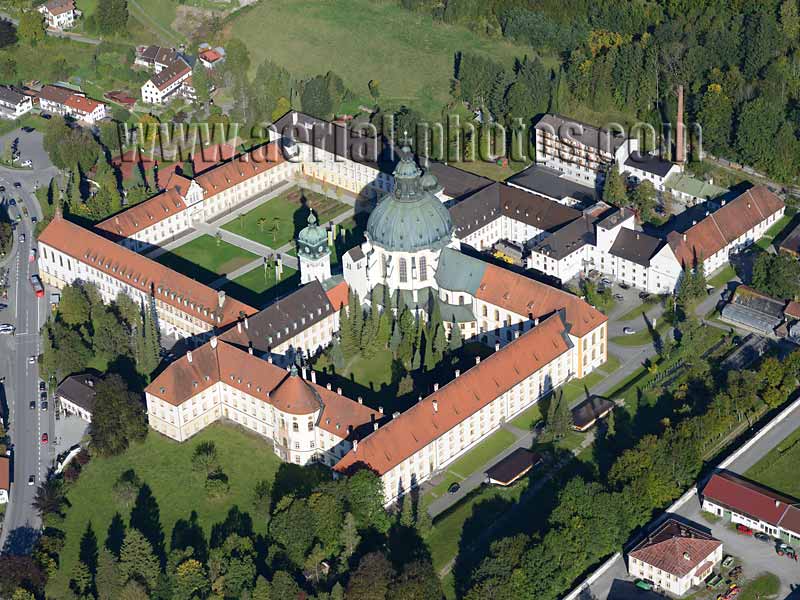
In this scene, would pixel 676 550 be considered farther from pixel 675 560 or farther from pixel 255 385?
pixel 255 385

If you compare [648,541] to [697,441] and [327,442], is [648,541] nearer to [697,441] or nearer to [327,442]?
[697,441]

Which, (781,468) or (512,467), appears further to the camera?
(512,467)

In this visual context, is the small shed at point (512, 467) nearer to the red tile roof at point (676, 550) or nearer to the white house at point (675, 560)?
the red tile roof at point (676, 550)

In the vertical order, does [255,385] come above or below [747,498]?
below

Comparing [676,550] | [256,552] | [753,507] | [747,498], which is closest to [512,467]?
[676,550]

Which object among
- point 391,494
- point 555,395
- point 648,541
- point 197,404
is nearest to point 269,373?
point 197,404

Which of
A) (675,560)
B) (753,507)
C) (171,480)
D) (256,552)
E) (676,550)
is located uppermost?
(753,507)

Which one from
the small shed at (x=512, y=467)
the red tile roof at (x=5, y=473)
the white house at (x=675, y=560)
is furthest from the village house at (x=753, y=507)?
the red tile roof at (x=5, y=473)

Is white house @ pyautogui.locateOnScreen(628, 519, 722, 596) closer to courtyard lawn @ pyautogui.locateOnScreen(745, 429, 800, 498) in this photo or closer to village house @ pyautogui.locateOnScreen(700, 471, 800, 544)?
village house @ pyautogui.locateOnScreen(700, 471, 800, 544)

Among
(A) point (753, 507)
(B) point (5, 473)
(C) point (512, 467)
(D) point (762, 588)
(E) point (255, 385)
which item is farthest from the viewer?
(E) point (255, 385)
